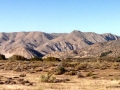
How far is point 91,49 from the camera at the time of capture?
6590 inches

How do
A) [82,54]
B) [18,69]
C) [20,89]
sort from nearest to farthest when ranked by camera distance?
1. [20,89]
2. [18,69]
3. [82,54]

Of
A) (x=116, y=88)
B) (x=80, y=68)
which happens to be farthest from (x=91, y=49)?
(x=116, y=88)

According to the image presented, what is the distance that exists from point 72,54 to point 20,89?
148500 millimetres

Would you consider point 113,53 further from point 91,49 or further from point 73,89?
point 73,89

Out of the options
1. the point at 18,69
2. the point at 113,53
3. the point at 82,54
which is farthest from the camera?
the point at 82,54

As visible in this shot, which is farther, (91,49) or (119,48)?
(91,49)

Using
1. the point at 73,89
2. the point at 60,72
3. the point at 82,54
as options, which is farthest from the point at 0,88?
the point at 82,54

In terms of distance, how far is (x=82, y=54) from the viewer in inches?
6344

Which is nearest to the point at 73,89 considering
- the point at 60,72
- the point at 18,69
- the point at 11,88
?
the point at 11,88

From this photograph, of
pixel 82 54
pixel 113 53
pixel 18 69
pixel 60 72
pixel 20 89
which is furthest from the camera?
pixel 82 54

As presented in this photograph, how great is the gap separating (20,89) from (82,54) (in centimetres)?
14081

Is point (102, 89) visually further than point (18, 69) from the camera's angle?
No

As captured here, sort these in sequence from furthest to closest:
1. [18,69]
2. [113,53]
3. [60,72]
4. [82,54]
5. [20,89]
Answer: [82,54] < [113,53] < [18,69] < [60,72] < [20,89]

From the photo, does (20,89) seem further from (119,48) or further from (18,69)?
(119,48)
